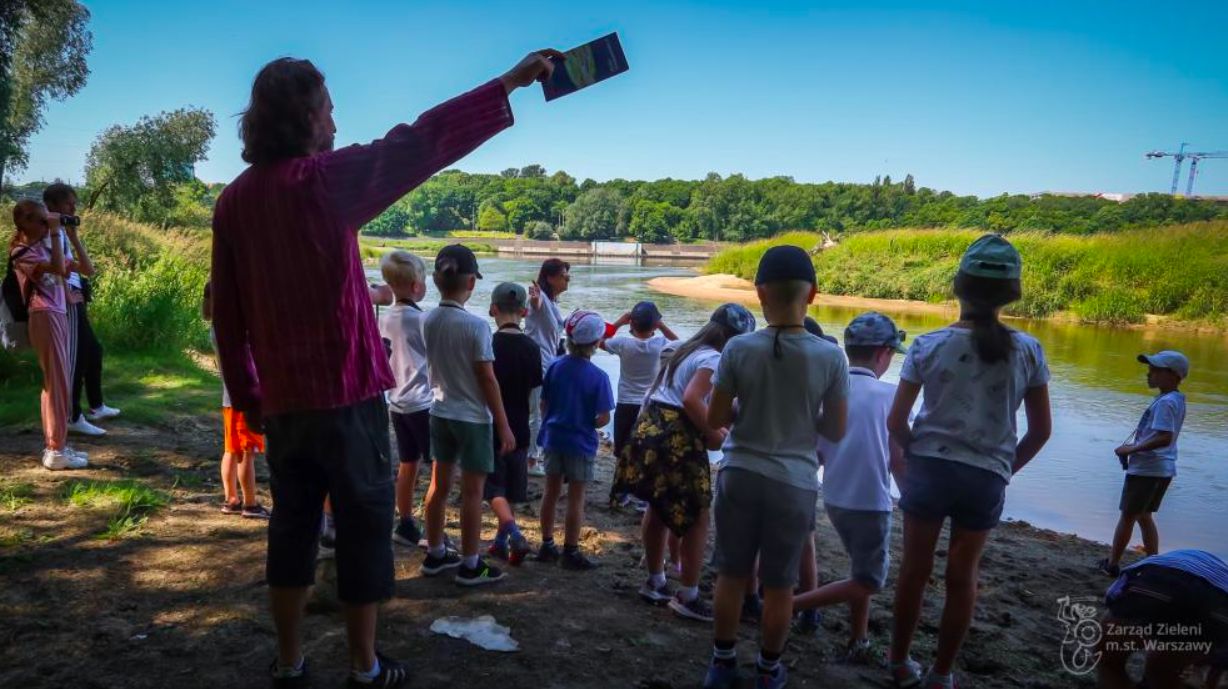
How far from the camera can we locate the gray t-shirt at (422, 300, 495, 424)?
3.65m

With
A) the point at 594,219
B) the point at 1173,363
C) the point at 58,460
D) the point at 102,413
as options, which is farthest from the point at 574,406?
the point at 594,219

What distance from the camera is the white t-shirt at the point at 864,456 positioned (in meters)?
3.30

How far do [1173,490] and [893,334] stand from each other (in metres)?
6.67

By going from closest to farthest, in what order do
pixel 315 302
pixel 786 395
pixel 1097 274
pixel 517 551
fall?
pixel 315 302
pixel 786 395
pixel 517 551
pixel 1097 274

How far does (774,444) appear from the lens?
110 inches

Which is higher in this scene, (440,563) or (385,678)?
(385,678)

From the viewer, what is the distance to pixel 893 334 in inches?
135

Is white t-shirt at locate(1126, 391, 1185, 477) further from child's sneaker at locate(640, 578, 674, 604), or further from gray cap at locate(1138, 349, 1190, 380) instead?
child's sneaker at locate(640, 578, 674, 604)

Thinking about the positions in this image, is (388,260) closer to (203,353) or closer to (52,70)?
(203,353)

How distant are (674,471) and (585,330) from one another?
104cm

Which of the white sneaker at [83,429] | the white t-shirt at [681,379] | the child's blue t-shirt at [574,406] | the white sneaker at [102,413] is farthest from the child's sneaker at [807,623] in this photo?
the white sneaker at [102,413]

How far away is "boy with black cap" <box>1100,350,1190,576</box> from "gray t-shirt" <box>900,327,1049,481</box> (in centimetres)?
289

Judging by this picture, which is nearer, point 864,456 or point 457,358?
point 864,456

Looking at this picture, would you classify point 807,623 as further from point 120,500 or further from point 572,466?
point 120,500
